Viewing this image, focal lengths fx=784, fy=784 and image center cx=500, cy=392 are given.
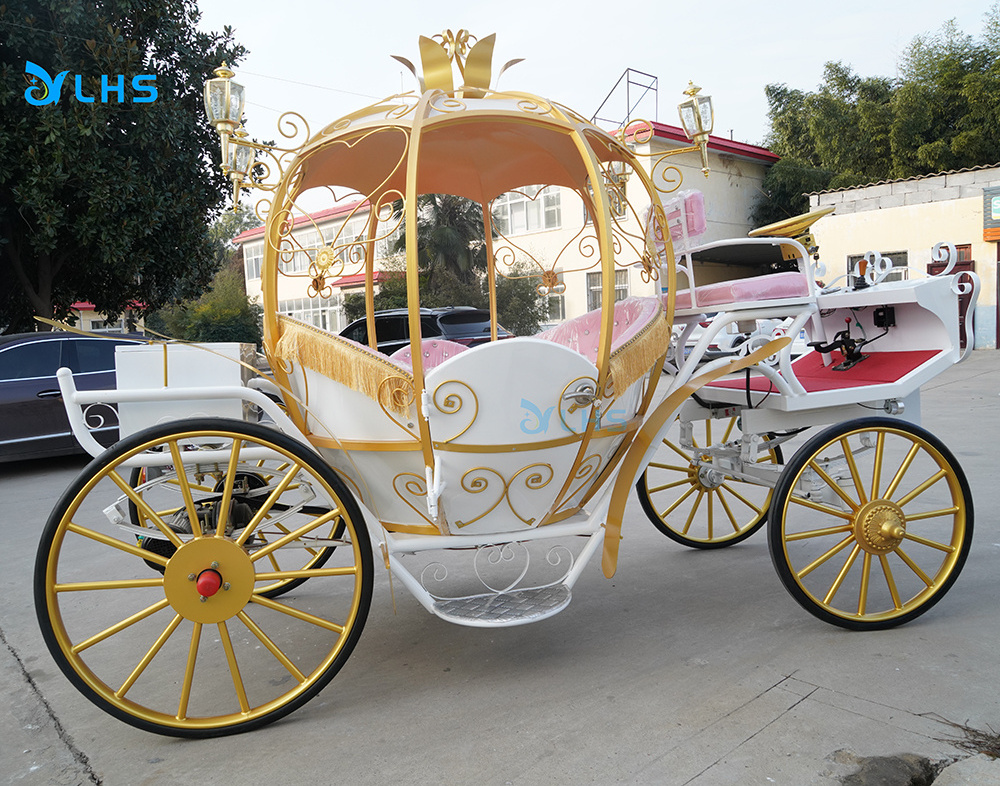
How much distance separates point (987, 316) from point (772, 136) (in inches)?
492

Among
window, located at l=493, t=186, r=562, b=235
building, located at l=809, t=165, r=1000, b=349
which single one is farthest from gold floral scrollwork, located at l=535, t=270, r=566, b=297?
window, located at l=493, t=186, r=562, b=235

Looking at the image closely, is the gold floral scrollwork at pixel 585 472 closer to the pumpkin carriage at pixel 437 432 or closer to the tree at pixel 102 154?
the pumpkin carriage at pixel 437 432

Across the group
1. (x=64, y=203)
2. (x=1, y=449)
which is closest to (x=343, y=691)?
(x=1, y=449)

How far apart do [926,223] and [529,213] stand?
917cm

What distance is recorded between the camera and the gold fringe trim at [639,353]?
2.88 meters

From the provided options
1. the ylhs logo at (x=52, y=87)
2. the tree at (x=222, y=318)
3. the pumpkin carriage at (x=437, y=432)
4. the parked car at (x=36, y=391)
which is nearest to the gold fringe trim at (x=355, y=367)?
the pumpkin carriage at (x=437, y=432)

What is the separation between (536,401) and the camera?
8.87 ft

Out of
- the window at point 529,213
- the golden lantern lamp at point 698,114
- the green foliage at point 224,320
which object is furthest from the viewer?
the green foliage at point 224,320

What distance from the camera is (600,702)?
266 cm

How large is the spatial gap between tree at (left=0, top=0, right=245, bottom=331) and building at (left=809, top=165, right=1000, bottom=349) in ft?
38.8

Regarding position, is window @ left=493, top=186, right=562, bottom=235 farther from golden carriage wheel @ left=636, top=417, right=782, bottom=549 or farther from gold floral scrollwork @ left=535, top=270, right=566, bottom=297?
gold floral scrollwork @ left=535, top=270, right=566, bottom=297

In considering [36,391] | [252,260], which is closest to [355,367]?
[36,391]

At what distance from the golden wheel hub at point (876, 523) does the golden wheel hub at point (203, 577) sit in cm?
232

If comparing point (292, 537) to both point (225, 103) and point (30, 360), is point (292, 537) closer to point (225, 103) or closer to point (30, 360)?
point (225, 103)
